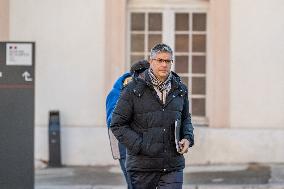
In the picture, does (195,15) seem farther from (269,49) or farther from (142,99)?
(142,99)

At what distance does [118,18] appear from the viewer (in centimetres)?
1227

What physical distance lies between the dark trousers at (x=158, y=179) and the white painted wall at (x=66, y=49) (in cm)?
626

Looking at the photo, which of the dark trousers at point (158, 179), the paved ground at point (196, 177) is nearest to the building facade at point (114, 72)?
the paved ground at point (196, 177)

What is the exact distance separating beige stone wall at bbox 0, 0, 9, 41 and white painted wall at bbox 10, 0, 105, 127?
0.08m

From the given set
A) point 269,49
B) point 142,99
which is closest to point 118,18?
point 269,49

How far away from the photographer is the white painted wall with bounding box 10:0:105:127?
12.2 m

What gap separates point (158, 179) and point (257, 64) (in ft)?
21.4

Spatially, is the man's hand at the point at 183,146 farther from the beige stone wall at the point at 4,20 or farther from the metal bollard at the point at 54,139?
the beige stone wall at the point at 4,20

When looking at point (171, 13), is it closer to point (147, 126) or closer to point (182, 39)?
point (182, 39)

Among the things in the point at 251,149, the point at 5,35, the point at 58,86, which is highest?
the point at 5,35

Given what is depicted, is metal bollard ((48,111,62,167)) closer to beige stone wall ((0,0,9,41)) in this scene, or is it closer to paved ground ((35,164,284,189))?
paved ground ((35,164,284,189))

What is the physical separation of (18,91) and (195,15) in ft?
18.0

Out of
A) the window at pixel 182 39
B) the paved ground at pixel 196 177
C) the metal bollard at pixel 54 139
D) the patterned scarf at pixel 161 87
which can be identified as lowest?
the paved ground at pixel 196 177

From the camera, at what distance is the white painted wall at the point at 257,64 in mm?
12156
